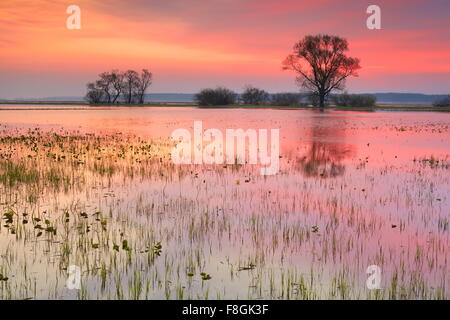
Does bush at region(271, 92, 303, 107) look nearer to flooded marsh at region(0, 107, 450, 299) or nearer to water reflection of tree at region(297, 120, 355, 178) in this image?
water reflection of tree at region(297, 120, 355, 178)

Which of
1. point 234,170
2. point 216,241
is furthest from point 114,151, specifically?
point 216,241

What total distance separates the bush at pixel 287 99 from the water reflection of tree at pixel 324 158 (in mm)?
85834

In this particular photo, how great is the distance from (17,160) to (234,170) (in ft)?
31.3

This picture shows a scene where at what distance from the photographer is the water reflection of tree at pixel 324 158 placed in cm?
1744

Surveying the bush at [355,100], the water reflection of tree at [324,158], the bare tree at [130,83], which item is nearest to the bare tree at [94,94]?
the bare tree at [130,83]

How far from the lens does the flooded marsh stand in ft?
21.5

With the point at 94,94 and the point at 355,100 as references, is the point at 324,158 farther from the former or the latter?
the point at 94,94

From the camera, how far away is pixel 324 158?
21703 mm

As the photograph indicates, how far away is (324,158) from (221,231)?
13.5 meters

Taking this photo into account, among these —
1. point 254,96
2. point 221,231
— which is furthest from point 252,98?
point 221,231

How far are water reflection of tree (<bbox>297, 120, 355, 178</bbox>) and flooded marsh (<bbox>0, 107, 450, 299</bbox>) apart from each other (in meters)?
0.24

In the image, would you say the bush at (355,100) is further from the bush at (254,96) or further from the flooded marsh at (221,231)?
the flooded marsh at (221,231)

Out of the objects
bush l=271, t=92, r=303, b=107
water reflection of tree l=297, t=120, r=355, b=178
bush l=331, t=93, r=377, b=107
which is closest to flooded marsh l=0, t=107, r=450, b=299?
water reflection of tree l=297, t=120, r=355, b=178

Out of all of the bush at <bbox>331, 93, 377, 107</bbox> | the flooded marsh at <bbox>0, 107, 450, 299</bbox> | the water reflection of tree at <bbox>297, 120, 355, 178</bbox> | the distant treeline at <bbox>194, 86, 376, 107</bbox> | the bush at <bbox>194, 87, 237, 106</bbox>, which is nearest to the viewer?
the flooded marsh at <bbox>0, 107, 450, 299</bbox>
